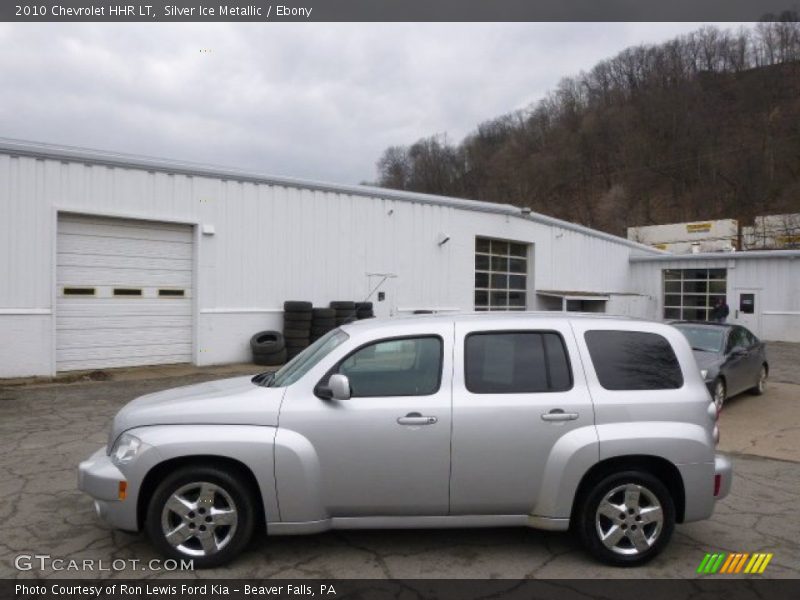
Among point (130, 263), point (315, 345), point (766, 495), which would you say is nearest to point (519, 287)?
point (130, 263)

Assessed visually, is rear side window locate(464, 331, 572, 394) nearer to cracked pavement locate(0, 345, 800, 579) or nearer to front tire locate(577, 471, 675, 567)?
front tire locate(577, 471, 675, 567)

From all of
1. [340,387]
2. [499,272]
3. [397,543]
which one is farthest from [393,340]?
[499,272]

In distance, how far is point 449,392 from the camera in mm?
4023

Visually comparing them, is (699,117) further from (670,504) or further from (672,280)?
(670,504)

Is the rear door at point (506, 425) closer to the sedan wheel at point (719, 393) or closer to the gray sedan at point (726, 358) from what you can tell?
the gray sedan at point (726, 358)

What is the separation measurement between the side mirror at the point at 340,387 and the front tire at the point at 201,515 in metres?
0.84

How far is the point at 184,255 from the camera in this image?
550 inches

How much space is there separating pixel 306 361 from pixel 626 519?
2399mm

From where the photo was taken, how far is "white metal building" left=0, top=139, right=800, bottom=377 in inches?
460

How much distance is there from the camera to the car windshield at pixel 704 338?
Answer: 407 inches

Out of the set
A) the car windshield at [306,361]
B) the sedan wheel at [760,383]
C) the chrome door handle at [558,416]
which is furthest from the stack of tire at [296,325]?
the chrome door handle at [558,416]

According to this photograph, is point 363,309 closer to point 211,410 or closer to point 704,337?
point 704,337

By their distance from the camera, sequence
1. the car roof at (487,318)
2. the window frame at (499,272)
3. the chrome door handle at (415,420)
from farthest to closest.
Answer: the window frame at (499,272) → the car roof at (487,318) → the chrome door handle at (415,420)
